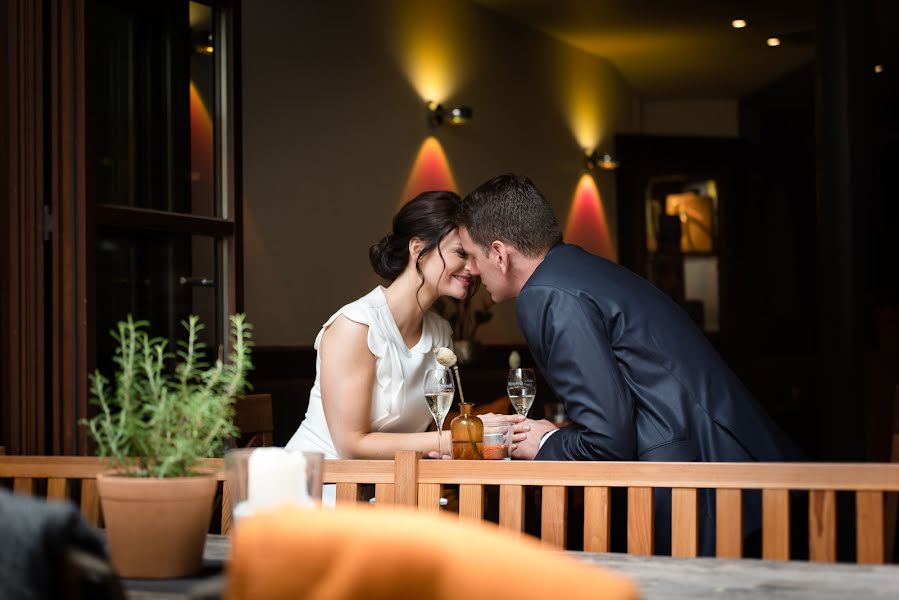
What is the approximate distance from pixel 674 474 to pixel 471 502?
1.17 feet

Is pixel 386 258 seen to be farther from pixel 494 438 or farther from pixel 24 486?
pixel 24 486

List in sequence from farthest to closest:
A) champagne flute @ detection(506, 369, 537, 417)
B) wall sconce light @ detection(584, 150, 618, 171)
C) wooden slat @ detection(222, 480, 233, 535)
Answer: wall sconce light @ detection(584, 150, 618, 171) < champagne flute @ detection(506, 369, 537, 417) < wooden slat @ detection(222, 480, 233, 535)

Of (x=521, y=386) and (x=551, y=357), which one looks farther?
(x=521, y=386)

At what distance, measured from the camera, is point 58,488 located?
204 cm

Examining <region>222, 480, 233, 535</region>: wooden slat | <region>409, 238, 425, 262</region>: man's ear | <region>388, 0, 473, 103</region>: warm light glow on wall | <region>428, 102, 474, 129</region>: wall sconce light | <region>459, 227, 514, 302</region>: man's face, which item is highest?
<region>388, 0, 473, 103</region>: warm light glow on wall

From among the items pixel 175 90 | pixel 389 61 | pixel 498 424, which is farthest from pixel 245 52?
pixel 498 424

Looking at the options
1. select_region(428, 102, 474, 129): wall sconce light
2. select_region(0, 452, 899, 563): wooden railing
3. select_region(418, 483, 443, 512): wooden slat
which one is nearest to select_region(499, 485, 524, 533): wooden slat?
select_region(0, 452, 899, 563): wooden railing

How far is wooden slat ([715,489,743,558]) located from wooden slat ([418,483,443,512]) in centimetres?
48

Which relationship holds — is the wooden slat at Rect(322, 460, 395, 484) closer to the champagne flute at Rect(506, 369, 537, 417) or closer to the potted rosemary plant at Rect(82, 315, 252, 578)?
the potted rosemary plant at Rect(82, 315, 252, 578)

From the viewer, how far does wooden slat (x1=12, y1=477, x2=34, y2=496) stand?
2059 millimetres

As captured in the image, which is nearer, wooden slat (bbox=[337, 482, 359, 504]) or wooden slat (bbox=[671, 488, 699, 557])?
wooden slat (bbox=[671, 488, 699, 557])

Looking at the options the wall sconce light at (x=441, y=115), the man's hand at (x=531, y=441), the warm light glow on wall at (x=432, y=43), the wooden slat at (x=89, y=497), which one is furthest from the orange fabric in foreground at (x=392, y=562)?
the wall sconce light at (x=441, y=115)

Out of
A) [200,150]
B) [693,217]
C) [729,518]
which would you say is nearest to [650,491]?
[729,518]

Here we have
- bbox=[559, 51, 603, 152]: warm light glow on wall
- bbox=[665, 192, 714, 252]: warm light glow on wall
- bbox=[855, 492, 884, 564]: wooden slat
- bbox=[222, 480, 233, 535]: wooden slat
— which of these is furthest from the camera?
bbox=[665, 192, 714, 252]: warm light glow on wall
